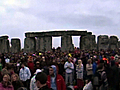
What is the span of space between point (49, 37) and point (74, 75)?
61.9ft

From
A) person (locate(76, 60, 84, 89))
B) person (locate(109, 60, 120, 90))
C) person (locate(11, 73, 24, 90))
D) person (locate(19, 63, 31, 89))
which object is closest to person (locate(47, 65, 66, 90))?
person (locate(11, 73, 24, 90))

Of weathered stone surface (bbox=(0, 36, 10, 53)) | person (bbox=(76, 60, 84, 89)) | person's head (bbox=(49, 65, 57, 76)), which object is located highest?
weathered stone surface (bbox=(0, 36, 10, 53))

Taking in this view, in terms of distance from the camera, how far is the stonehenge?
25.5m

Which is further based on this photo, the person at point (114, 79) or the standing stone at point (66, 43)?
the standing stone at point (66, 43)

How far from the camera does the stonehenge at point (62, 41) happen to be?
1004 inches

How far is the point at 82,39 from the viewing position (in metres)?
28.9

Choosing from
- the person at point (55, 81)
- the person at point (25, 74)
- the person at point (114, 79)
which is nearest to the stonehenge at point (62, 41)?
the person at point (25, 74)

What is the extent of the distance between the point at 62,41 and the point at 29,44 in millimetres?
5218

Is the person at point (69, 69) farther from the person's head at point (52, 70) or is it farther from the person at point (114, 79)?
the person's head at point (52, 70)

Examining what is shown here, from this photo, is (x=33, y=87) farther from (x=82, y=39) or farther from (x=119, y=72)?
(x=82, y=39)

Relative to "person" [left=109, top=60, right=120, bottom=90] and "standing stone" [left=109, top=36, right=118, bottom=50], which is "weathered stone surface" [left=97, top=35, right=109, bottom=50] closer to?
"standing stone" [left=109, top=36, right=118, bottom=50]

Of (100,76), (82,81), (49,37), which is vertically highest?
(49,37)

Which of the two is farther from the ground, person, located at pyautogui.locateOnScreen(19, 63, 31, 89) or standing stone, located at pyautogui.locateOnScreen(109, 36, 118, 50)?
standing stone, located at pyautogui.locateOnScreen(109, 36, 118, 50)

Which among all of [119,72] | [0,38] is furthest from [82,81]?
[0,38]
